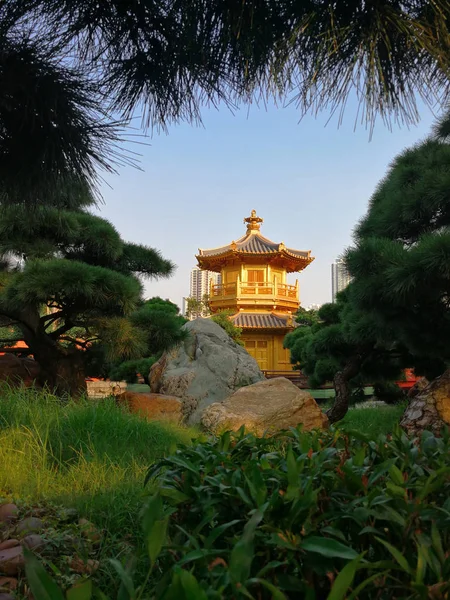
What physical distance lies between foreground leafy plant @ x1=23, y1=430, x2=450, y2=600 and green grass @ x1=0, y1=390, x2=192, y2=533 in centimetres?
26

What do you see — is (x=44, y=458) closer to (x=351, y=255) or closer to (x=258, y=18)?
(x=258, y=18)

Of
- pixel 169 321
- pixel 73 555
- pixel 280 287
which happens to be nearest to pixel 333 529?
pixel 73 555

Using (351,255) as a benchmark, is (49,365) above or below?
below

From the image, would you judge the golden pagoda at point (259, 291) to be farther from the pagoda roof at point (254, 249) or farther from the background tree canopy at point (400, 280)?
the background tree canopy at point (400, 280)

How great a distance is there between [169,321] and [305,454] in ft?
15.0

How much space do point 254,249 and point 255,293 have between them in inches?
59.7

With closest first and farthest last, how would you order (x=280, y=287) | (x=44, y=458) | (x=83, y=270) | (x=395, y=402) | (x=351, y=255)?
(x=44, y=458) < (x=351, y=255) < (x=83, y=270) < (x=395, y=402) < (x=280, y=287)

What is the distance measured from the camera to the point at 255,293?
1838 cm

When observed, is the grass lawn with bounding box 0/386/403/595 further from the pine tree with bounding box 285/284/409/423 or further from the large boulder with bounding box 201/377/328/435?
the pine tree with bounding box 285/284/409/423

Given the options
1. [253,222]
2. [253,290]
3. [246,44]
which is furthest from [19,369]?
[253,222]

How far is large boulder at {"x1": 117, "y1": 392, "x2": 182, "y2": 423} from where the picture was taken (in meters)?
4.65

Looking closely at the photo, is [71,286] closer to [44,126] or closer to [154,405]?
[154,405]

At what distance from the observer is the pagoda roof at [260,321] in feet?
57.3

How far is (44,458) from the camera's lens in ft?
8.15
